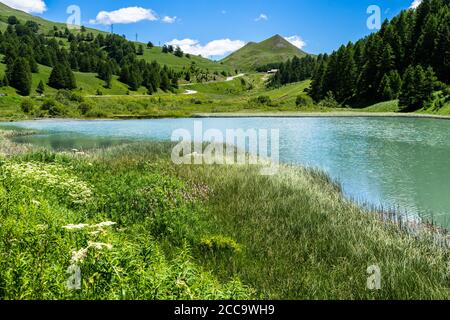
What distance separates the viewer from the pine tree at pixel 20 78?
14925cm

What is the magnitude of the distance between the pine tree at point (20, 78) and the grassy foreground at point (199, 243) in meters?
148

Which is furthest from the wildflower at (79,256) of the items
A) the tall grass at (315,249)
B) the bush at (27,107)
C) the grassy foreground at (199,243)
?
the bush at (27,107)

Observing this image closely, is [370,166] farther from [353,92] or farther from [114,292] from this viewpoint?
[353,92]

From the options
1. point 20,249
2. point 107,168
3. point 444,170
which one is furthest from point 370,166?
point 20,249

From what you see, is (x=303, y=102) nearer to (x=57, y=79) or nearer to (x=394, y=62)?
(x=394, y=62)

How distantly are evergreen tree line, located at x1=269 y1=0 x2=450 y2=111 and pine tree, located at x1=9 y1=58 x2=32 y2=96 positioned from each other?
10501cm

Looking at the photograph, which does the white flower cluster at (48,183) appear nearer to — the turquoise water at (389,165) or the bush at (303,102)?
the turquoise water at (389,165)

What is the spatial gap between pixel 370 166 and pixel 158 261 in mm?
25254

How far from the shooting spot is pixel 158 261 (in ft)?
25.4

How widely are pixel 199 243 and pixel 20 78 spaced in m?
160

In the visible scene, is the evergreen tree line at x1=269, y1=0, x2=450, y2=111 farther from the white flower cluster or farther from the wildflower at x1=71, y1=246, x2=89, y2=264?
the wildflower at x1=71, y1=246, x2=89, y2=264

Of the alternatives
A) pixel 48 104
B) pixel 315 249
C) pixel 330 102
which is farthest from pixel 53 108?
pixel 315 249

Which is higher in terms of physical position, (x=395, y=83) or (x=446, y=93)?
(x=395, y=83)

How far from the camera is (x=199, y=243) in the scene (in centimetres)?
1095
